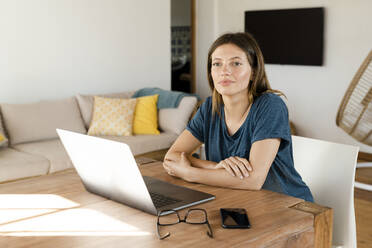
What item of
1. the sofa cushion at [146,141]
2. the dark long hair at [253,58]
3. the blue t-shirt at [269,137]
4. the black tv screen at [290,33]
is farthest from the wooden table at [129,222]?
the black tv screen at [290,33]

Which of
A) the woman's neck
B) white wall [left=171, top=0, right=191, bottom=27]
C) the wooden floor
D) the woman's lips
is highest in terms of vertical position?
white wall [left=171, top=0, right=191, bottom=27]

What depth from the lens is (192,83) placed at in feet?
22.6

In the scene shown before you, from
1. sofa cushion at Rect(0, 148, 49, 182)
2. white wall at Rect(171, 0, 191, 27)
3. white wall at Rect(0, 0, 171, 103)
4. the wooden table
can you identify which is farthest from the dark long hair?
white wall at Rect(171, 0, 191, 27)

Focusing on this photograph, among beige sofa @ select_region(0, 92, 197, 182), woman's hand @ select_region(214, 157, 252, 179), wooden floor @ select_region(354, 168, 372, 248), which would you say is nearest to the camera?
woman's hand @ select_region(214, 157, 252, 179)

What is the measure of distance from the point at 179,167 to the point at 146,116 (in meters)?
2.76

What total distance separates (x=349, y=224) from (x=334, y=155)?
0.27 metres

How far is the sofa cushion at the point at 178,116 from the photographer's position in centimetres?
451

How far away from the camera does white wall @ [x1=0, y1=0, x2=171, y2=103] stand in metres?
4.39

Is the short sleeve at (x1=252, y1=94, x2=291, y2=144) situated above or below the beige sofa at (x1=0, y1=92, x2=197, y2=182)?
above

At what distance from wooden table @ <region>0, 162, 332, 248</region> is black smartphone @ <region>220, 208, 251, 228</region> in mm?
19

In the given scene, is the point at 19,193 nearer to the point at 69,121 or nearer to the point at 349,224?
the point at 349,224

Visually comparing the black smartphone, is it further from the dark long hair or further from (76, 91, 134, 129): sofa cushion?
(76, 91, 134, 129): sofa cushion

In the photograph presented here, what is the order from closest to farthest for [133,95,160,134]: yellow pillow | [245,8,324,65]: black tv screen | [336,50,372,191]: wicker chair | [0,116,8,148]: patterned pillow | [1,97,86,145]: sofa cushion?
[0,116,8,148]: patterned pillow < [1,97,86,145]: sofa cushion < [336,50,372,191]: wicker chair < [133,95,160,134]: yellow pillow < [245,8,324,65]: black tv screen

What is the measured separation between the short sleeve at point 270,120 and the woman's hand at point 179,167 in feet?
0.88
